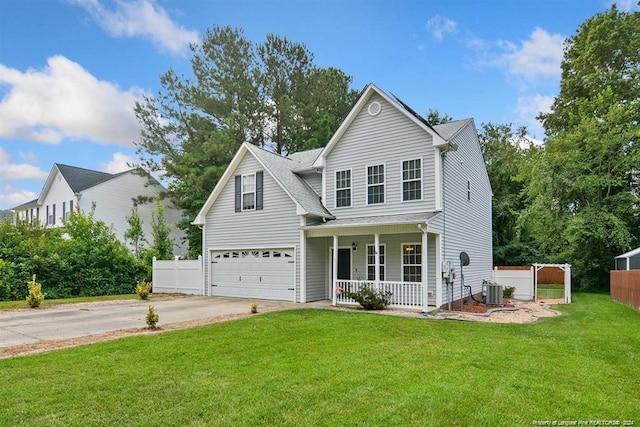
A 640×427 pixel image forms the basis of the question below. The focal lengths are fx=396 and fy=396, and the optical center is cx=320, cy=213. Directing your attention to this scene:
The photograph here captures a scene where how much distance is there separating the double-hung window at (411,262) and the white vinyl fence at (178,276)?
9712 mm

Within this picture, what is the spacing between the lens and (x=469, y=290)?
16.0 m

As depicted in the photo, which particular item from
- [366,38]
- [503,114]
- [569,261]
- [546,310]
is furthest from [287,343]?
[503,114]

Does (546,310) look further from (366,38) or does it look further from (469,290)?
(366,38)

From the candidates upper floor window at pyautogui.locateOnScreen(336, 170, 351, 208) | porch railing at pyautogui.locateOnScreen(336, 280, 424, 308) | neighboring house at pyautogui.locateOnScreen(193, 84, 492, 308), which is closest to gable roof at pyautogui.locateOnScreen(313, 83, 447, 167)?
neighboring house at pyautogui.locateOnScreen(193, 84, 492, 308)

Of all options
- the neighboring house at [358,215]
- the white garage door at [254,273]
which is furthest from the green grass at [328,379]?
the white garage door at [254,273]

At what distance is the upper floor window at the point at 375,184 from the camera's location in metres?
14.8

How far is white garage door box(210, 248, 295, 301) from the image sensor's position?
15812mm

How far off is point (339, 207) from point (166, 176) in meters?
18.4

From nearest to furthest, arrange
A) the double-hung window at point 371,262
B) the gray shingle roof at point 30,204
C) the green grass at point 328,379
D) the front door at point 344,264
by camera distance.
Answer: the green grass at point 328,379 → the double-hung window at point 371,262 → the front door at point 344,264 → the gray shingle roof at point 30,204

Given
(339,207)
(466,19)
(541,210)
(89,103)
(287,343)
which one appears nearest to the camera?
(287,343)

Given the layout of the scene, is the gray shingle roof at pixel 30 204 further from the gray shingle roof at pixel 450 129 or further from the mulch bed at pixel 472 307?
the mulch bed at pixel 472 307

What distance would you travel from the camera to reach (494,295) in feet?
48.2

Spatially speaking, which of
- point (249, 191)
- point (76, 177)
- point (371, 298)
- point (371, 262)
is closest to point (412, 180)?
point (371, 262)

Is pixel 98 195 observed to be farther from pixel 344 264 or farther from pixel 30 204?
pixel 344 264
